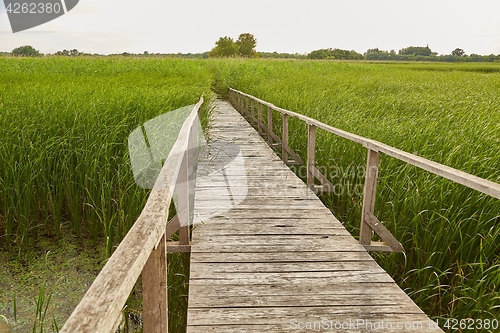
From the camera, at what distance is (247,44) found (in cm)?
7700

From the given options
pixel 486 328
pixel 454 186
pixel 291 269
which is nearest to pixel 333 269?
pixel 291 269

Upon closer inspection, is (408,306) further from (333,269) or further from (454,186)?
(454,186)

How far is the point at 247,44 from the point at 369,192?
77.7m

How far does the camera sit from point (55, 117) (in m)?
4.38

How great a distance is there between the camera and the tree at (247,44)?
75812mm

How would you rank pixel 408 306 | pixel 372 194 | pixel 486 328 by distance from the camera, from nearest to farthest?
pixel 486 328 → pixel 408 306 → pixel 372 194

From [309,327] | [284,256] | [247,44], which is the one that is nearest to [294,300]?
[309,327]

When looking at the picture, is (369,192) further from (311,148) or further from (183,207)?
(311,148)

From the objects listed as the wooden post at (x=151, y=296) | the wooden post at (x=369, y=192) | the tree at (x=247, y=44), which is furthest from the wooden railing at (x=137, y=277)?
the tree at (x=247, y=44)

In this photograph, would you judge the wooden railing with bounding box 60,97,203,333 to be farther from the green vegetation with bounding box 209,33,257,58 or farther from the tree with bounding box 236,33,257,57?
the tree with bounding box 236,33,257,57

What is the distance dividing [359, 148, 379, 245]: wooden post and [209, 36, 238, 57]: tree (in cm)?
6732

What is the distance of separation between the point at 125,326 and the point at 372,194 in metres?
1.85

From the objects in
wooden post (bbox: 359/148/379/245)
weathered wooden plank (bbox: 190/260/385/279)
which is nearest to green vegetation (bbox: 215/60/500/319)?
wooden post (bbox: 359/148/379/245)
